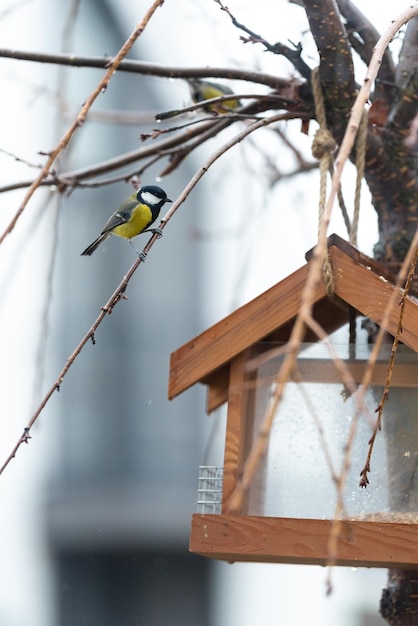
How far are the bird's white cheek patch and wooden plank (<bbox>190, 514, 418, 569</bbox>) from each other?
1088 millimetres

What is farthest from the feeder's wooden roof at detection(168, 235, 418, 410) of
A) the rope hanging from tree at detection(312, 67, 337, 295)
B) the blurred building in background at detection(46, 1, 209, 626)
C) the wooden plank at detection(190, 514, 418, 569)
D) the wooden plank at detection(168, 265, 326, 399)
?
the blurred building in background at detection(46, 1, 209, 626)

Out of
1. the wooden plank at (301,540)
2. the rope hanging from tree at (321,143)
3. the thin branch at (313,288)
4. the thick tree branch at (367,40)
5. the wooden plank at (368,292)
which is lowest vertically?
the wooden plank at (301,540)

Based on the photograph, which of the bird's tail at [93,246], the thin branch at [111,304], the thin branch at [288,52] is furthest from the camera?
the bird's tail at [93,246]

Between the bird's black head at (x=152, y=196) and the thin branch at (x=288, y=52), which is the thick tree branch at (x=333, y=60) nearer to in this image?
the thin branch at (x=288, y=52)

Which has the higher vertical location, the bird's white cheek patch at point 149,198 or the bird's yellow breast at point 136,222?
the bird's white cheek patch at point 149,198

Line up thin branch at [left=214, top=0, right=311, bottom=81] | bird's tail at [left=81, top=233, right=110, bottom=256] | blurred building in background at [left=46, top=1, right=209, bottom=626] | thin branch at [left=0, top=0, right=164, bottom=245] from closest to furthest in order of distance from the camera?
thin branch at [left=0, top=0, right=164, bottom=245], thin branch at [left=214, top=0, right=311, bottom=81], bird's tail at [left=81, top=233, right=110, bottom=256], blurred building in background at [left=46, top=1, right=209, bottom=626]

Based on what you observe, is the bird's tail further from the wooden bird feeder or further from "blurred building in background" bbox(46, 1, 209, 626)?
"blurred building in background" bbox(46, 1, 209, 626)

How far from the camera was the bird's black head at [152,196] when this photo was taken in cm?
232

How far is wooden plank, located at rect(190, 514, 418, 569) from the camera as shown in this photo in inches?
53.9

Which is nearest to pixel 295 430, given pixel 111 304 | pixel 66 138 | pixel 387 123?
pixel 111 304

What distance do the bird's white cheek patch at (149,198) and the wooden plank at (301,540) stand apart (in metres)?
1.09

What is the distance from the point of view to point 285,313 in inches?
59.4

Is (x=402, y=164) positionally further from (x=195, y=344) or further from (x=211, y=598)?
(x=211, y=598)

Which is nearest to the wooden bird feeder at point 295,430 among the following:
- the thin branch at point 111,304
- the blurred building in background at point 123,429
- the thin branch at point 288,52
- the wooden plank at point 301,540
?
the wooden plank at point 301,540
